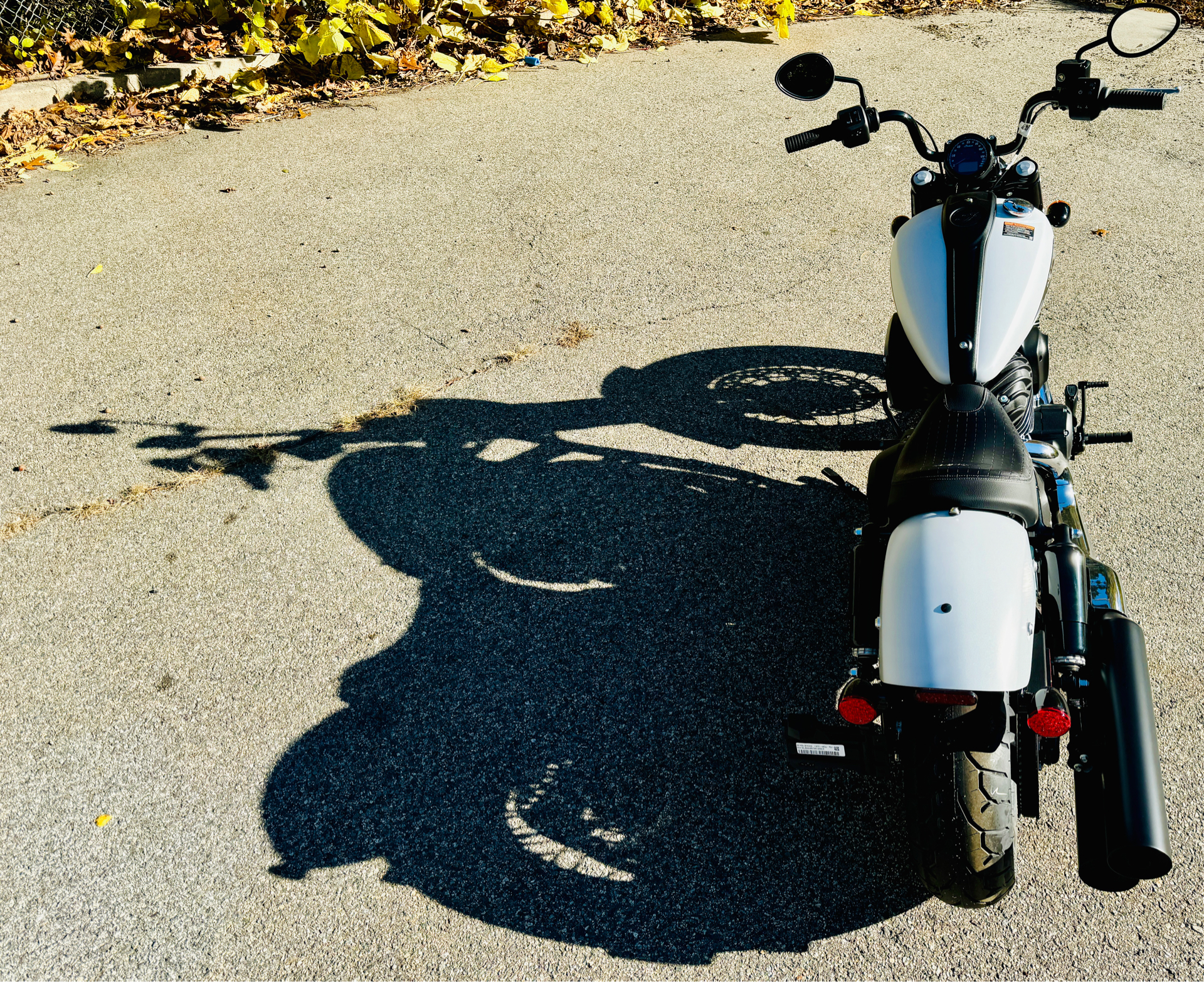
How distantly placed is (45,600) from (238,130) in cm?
480

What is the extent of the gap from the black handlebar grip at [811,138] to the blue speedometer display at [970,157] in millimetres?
484

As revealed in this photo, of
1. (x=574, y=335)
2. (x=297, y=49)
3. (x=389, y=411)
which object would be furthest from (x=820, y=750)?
(x=297, y=49)

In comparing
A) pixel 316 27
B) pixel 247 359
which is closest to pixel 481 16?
pixel 316 27

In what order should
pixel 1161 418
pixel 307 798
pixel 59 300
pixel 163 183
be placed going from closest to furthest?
pixel 307 798
pixel 1161 418
pixel 59 300
pixel 163 183

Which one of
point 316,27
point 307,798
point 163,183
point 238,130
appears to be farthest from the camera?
point 316,27

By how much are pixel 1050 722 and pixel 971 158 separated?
2.20 meters

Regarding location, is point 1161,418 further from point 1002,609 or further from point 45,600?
point 45,600

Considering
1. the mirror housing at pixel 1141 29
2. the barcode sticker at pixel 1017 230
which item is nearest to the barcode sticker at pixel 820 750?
the barcode sticker at pixel 1017 230

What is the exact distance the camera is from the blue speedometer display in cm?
358

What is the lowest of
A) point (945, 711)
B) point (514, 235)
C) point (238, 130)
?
point (945, 711)

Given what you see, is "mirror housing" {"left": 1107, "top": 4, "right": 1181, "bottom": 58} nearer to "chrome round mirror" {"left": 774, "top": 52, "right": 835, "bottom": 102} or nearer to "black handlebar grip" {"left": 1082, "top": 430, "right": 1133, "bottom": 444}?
"chrome round mirror" {"left": 774, "top": 52, "right": 835, "bottom": 102}

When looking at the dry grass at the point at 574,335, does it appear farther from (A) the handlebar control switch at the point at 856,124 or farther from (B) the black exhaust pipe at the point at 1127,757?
(B) the black exhaust pipe at the point at 1127,757

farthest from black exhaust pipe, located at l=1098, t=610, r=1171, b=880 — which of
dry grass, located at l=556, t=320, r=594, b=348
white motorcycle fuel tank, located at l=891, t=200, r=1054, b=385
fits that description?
dry grass, located at l=556, t=320, r=594, b=348

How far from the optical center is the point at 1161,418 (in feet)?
14.9
